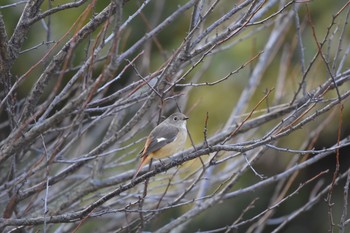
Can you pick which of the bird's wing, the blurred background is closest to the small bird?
the bird's wing

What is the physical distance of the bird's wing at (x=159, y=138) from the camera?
494cm

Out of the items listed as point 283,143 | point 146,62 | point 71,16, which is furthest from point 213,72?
point 146,62

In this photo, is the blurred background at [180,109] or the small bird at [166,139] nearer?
the blurred background at [180,109]

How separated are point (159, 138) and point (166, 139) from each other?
15 centimetres

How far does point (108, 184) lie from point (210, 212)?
5.33 metres

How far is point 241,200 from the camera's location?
9.70m

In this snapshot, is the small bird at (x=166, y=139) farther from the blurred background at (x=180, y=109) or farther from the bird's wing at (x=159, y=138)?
the blurred background at (x=180, y=109)

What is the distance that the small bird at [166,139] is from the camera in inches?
195

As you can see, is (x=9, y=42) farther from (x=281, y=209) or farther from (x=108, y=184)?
(x=281, y=209)

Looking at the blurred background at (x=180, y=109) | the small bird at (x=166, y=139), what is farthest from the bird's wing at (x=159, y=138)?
the blurred background at (x=180, y=109)

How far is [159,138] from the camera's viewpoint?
17.1 ft

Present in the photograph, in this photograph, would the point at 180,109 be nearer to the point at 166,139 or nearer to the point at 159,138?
the point at 159,138

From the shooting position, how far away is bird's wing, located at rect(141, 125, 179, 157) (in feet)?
16.2

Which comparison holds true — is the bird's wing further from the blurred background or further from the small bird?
the blurred background
